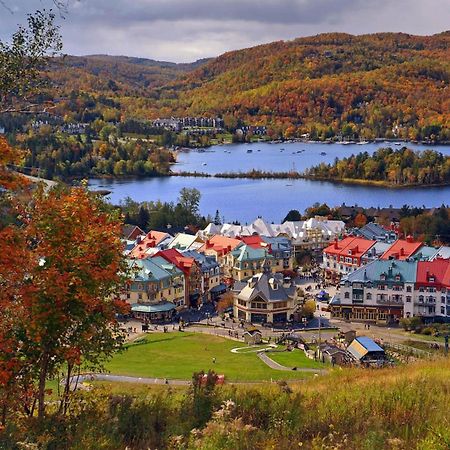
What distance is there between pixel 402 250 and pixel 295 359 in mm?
6666

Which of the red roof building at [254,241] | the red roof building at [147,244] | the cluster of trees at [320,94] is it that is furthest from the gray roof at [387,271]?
the cluster of trees at [320,94]

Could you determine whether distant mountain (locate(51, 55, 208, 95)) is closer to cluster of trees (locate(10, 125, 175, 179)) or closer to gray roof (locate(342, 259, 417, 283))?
cluster of trees (locate(10, 125, 175, 179))

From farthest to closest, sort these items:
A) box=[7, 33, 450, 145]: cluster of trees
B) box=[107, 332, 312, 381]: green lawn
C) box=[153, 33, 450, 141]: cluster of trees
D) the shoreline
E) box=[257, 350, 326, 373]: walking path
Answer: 1. box=[153, 33, 450, 141]: cluster of trees
2. box=[7, 33, 450, 145]: cluster of trees
3. the shoreline
4. box=[257, 350, 326, 373]: walking path
5. box=[107, 332, 312, 381]: green lawn

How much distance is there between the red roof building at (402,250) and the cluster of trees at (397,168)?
20.5 meters

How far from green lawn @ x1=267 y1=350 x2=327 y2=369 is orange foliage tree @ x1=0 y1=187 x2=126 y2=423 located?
7.06 m

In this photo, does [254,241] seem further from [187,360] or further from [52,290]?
[52,290]

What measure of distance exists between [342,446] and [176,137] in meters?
58.8

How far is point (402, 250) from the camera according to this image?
17.0m

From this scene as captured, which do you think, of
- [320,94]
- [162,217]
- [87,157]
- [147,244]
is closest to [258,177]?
[87,157]

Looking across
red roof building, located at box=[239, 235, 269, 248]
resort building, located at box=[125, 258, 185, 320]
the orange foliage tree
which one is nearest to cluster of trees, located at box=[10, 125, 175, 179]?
red roof building, located at box=[239, 235, 269, 248]

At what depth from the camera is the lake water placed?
3064cm

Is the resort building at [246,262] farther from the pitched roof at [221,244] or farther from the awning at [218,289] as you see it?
the awning at [218,289]

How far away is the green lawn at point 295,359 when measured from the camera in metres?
10.8

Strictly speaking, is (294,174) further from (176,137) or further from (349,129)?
(349,129)
